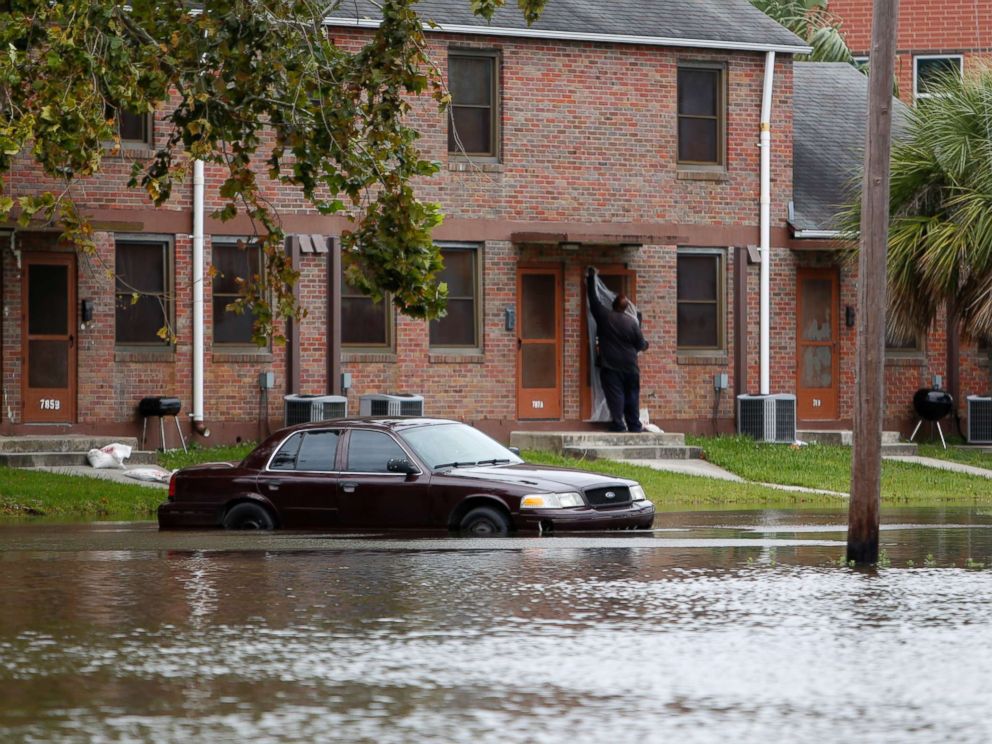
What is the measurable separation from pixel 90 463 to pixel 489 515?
400 inches

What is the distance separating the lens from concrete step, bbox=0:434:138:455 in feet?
80.0

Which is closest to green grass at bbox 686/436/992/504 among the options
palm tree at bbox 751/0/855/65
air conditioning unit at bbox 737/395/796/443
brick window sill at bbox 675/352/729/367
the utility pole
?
air conditioning unit at bbox 737/395/796/443

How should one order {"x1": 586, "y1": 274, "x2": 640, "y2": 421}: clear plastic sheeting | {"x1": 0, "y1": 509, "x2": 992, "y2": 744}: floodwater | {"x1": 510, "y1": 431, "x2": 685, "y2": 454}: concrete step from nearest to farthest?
{"x1": 0, "y1": 509, "x2": 992, "y2": 744}: floodwater < {"x1": 510, "y1": 431, "x2": 685, "y2": 454}: concrete step < {"x1": 586, "y1": 274, "x2": 640, "y2": 421}: clear plastic sheeting

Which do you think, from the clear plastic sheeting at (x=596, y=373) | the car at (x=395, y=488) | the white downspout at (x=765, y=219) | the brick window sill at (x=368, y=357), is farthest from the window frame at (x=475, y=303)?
the car at (x=395, y=488)

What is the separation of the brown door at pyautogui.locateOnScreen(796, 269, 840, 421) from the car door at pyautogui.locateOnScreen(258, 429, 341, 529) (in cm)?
1502

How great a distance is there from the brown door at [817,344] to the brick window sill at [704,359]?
4.85ft

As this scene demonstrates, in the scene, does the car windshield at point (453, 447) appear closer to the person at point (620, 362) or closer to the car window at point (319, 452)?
the car window at point (319, 452)

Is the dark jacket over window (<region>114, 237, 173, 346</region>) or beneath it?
beneath

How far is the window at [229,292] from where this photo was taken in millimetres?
27047

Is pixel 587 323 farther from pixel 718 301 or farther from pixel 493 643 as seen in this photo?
pixel 493 643

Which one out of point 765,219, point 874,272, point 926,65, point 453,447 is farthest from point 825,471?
point 926,65

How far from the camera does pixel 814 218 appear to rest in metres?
29.8

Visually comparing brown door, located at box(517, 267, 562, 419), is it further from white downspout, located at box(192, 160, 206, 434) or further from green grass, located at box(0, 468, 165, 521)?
green grass, located at box(0, 468, 165, 521)

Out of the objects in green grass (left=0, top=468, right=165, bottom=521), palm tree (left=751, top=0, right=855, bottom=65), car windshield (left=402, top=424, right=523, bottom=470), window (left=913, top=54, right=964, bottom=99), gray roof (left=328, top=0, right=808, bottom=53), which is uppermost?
palm tree (left=751, top=0, right=855, bottom=65)
